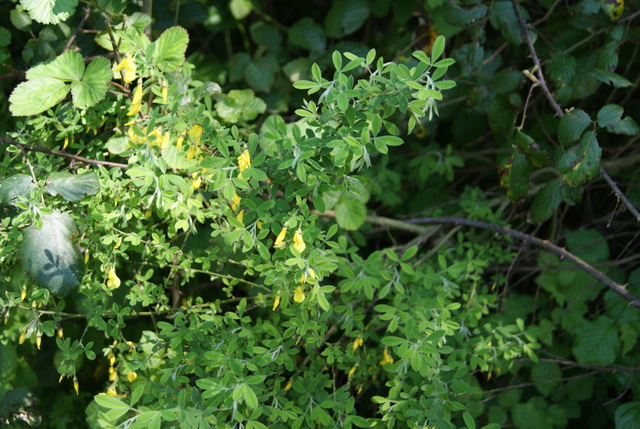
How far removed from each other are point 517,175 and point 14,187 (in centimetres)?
138

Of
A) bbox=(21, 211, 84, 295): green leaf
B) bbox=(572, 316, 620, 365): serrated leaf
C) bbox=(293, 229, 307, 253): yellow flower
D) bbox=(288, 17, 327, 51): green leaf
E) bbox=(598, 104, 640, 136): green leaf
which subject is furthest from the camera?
bbox=(288, 17, 327, 51): green leaf

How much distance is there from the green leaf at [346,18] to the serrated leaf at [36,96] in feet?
3.84

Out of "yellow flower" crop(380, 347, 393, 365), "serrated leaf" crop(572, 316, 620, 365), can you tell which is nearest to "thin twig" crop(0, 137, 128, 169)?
"yellow flower" crop(380, 347, 393, 365)

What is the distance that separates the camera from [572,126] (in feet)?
5.75

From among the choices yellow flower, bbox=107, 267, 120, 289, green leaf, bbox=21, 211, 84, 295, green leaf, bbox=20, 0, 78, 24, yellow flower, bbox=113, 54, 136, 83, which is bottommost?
yellow flower, bbox=107, 267, 120, 289

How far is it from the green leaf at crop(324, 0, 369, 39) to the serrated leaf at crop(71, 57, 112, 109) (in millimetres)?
1076

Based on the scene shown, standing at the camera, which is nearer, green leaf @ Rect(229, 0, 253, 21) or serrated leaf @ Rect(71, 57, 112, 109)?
serrated leaf @ Rect(71, 57, 112, 109)

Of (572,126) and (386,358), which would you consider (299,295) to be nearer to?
(386,358)

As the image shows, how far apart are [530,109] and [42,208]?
1893 mm

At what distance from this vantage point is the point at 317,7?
3.01m

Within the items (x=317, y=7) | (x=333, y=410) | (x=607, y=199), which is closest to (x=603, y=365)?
(x=607, y=199)

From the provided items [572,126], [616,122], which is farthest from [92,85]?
[616,122]

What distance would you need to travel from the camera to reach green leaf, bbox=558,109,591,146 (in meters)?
1.75

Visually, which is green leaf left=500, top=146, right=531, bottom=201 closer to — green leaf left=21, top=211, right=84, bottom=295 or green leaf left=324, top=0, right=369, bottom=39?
green leaf left=324, top=0, right=369, bottom=39
